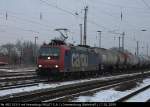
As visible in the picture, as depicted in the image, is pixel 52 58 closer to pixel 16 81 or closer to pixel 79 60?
pixel 16 81

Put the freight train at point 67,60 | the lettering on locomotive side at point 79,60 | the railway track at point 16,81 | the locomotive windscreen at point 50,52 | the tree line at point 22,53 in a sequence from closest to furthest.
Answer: the railway track at point 16,81
the freight train at point 67,60
the locomotive windscreen at point 50,52
the lettering on locomotive side at point 79,60
the tree line at point 22,53

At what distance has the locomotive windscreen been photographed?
3366cm

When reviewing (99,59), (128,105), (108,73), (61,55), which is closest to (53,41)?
(61,55)

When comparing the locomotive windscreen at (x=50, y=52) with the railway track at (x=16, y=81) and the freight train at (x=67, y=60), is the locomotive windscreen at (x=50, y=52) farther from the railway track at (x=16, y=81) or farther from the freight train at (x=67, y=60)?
the railway track at (x=16, y=81)

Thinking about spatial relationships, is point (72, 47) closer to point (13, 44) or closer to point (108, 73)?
point (108, 73)

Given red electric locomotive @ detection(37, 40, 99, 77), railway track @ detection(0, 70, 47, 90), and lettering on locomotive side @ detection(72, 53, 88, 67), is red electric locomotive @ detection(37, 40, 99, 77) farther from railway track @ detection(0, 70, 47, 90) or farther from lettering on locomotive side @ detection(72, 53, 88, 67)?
railway track @ detection(0, 70, 47, 90)

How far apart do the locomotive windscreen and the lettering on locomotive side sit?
2360mm

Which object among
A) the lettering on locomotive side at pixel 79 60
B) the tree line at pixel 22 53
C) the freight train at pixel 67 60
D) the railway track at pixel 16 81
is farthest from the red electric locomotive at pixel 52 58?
the tree line at pixel 22 53

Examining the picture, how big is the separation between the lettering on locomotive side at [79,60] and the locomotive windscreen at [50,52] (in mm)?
2360

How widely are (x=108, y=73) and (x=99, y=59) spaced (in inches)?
318

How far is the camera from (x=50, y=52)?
33.9m

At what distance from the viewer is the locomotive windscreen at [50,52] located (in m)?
33.7

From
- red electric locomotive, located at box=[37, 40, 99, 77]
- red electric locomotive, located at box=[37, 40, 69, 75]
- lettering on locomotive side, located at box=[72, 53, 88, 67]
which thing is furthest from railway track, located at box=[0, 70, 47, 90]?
lettering on locomotive side, located at box=[72, 53, 88, 67]

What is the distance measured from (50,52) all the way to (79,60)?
14.9ft
